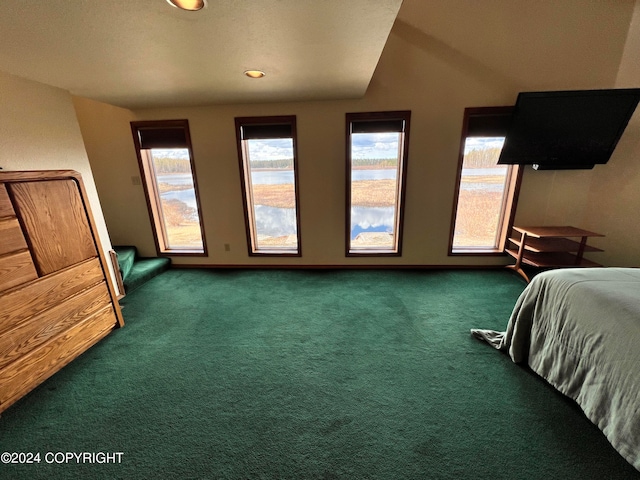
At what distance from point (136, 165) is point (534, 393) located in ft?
15.8

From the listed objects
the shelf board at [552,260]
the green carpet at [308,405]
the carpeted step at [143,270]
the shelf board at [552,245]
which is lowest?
the green carpet at [308,405]

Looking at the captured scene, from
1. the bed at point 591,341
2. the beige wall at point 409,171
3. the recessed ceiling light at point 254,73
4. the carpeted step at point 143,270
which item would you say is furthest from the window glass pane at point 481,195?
the carpeted step at point 143,270

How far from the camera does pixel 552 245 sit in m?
3.05

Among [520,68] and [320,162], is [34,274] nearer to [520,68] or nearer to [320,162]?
[320,162]

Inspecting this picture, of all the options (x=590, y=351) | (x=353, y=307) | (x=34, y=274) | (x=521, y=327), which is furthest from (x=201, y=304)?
(x=590, y=351)

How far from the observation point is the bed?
1.21m

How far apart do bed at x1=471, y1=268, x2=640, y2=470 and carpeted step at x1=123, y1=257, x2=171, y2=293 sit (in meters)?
4.01

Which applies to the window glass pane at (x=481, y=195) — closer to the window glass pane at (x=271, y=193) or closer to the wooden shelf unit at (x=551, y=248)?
the wooden shelf unit at (x=551, y=248)

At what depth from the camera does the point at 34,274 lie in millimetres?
1785

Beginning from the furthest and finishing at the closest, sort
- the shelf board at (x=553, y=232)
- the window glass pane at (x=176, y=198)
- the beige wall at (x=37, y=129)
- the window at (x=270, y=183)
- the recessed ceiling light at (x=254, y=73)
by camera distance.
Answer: the window glass pane at (x=176, y=198) < the window at (x=270, y=183) < the shelf board at (x=553, y=232) < the recessed ceiling light at (x=254, y=73) < the beige wall at (x=37, y=129)

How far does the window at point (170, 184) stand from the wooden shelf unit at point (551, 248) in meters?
4.30


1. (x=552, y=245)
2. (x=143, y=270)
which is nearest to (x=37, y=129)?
(x=143, y=270)

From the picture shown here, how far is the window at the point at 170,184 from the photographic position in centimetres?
336

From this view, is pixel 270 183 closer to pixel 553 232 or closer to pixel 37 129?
pixel 37 129
